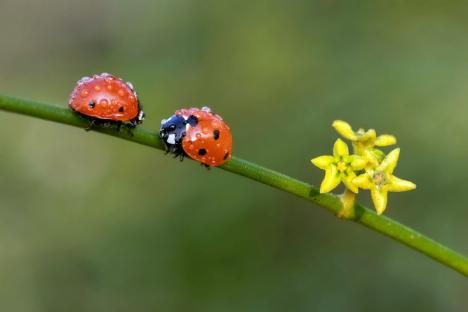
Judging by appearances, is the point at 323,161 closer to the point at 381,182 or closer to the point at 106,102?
the point at 381,182

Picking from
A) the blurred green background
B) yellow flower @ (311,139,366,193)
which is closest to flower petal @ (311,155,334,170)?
yellow flower @ (311,139,366,193)

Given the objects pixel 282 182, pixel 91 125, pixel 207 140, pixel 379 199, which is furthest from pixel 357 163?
pixel 91 125

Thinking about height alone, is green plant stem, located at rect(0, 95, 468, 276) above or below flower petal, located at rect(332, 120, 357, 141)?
below

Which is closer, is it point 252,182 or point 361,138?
point 361,138

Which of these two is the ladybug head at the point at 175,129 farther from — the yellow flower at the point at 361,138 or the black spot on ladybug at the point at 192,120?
the yellow flower at the point at 361,138

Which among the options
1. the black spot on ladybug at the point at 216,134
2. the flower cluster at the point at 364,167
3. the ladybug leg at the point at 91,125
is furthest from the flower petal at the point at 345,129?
the ladybug leg at the point at 91,125

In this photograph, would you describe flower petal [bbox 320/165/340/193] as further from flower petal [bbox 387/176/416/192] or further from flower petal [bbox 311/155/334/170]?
flower petal [bbox 387/176/416/192]
